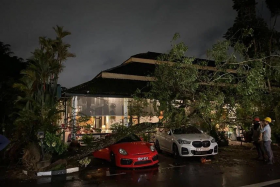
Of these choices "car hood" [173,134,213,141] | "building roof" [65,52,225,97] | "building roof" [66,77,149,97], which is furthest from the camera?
"building roof" [65,52,225,97]

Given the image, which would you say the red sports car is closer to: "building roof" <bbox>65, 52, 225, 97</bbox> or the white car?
the white car

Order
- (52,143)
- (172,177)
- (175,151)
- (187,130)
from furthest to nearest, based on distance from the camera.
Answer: (187,130), (175,151), (52,143), (172,177)

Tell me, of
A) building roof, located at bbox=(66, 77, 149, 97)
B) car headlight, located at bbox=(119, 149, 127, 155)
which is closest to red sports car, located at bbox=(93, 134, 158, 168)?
car headlight, located at bbox=(119, 149, 127, 155)

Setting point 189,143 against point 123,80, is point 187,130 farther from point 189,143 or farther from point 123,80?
point 123,80

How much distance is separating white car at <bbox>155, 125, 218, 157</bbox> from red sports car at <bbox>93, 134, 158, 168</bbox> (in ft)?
4.97

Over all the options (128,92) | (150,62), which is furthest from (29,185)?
(150,62)

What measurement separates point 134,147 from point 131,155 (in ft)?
1.59

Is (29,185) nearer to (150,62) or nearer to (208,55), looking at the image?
(208,55)

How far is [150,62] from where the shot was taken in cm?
2086

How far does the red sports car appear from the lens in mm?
8141

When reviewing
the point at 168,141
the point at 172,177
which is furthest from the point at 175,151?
the point at 172,177

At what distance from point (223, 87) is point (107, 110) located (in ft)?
25.0

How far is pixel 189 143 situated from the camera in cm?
955

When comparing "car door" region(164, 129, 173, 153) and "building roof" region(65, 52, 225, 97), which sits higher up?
"building roof" region(65, 52, 225, 97)
